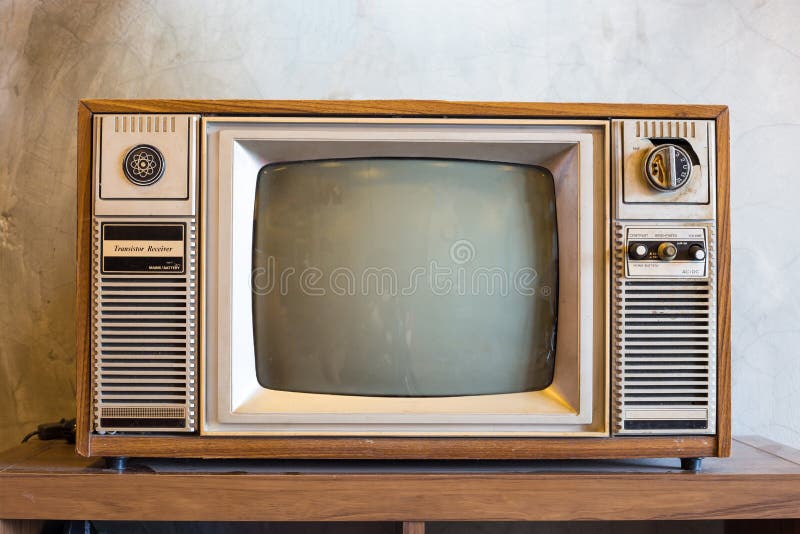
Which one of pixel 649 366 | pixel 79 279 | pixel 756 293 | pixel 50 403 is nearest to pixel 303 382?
pixel 79 279

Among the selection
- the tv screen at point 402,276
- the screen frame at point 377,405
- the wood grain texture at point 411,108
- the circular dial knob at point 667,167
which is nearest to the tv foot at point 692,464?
the screen frame at point 377,405

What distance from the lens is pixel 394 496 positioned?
2.60ft

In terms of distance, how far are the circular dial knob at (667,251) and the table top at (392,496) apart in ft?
0.96

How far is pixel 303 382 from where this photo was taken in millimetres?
880

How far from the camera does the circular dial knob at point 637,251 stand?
2.67 feet

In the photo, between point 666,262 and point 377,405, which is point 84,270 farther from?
point 666,262

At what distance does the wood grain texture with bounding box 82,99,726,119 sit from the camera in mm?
835

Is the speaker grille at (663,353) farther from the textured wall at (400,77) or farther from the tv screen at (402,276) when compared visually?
the textured wall at (400,77)

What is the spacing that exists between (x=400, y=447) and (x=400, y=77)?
0.77m

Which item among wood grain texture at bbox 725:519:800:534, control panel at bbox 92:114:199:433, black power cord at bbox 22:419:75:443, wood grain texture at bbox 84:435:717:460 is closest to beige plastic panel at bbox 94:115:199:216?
control panel at bbox 92:114:199:433

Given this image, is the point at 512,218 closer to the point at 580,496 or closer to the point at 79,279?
the point at 580,496

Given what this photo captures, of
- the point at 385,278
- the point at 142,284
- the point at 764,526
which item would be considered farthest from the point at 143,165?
the point at 764,526

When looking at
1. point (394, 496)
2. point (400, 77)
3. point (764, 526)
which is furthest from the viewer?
point (400, 77)

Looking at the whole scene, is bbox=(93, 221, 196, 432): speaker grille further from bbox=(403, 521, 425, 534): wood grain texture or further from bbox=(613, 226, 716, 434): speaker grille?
bbox=(613, 226, 716, 434): speaker grille
